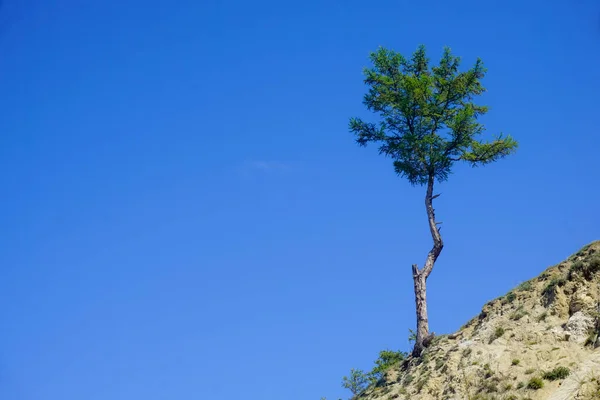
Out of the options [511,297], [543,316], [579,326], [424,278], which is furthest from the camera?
[424,278]

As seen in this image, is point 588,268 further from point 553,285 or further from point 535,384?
point 535,384

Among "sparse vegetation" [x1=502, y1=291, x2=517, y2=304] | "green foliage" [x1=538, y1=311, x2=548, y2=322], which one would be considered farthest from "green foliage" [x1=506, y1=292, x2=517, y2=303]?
"green foliage" [x1=538, y1=311, x2=548, y2=322]

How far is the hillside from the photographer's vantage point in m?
23.0

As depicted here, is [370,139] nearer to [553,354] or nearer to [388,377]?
[388,377]

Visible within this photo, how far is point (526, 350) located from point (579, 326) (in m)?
2.17

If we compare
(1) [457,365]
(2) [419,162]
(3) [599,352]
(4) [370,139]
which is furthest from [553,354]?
(4) [370,139]

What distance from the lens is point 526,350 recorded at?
25.6 metres

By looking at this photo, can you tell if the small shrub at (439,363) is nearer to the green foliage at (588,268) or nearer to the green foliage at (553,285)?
the green foliage at (553,285)

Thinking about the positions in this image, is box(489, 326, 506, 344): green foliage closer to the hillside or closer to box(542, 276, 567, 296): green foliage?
the hillside

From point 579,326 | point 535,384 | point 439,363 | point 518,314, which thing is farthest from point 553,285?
point 535,384

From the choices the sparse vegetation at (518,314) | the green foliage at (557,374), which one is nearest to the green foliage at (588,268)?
the sparse vegetation at (518,314)

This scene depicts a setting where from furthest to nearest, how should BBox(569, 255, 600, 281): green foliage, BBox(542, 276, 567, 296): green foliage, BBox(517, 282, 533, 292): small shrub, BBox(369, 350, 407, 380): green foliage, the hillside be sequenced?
BBox(369, 350, 407, 380): green foliage → BBox(517, 282, 533, 292): small shrub → BBox(542, 276, 567, 296): green foliage → BBox(569, 255, 600, 281): green foliage → the hillside

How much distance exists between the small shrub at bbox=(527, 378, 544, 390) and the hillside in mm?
33

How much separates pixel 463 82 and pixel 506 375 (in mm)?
19283
